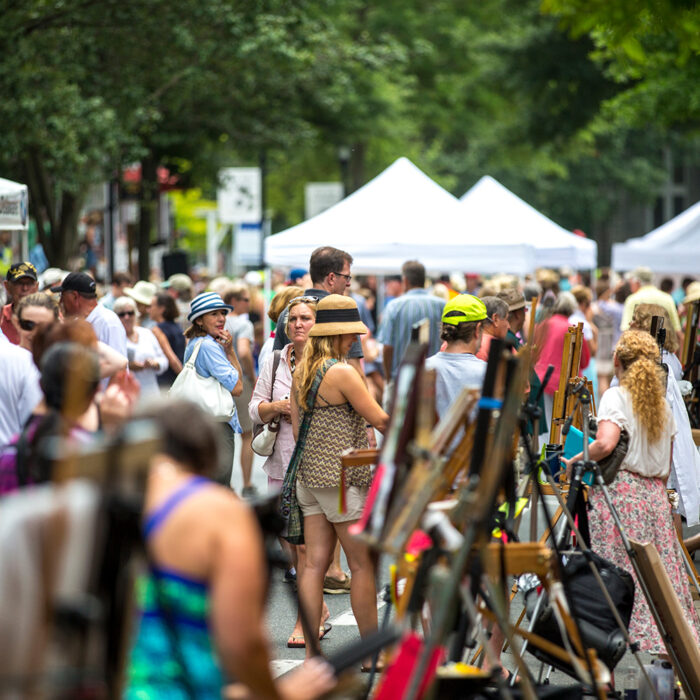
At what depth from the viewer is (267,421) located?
760 cm

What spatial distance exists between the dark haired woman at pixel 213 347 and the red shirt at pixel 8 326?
5.87 feet

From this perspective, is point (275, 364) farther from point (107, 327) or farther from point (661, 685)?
point (661, 685)

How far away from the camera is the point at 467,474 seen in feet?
13.8

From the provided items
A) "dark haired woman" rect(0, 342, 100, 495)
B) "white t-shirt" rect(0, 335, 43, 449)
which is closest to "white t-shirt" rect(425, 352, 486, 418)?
"white t-shirt" rect(0, 335, 43, 449)

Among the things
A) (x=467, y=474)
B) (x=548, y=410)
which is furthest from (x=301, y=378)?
(x=548, y=410)

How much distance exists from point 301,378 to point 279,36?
14.4 metres

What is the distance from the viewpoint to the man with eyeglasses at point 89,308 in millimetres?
8445

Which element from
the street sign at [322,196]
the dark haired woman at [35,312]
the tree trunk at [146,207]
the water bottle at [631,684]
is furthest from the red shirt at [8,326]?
the street sign at [322,196]

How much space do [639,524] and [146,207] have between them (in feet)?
67.1

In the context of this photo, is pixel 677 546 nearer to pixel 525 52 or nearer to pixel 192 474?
pixel 192 474

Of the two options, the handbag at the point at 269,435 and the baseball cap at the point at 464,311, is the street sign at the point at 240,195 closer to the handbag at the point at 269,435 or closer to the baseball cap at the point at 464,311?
the handbag at the point at 269,435

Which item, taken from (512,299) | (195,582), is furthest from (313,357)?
(195,582)

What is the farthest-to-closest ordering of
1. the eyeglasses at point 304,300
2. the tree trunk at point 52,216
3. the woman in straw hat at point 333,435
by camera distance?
the tree trunk at point 52,216 < the eyeglasses at point 304,300 < the woman in straw hat at point 333,435

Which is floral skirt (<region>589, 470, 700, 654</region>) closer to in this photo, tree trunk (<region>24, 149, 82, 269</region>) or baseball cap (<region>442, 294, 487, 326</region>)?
baseball cap (<region>442, 294, 487, 326</region>)
